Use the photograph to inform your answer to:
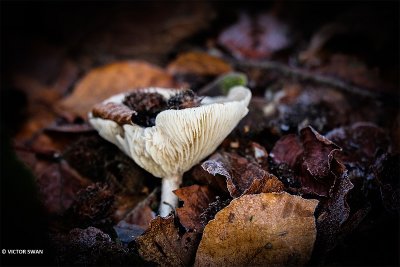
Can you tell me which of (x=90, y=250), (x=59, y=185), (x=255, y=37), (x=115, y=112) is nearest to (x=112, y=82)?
(x=59, y=185)

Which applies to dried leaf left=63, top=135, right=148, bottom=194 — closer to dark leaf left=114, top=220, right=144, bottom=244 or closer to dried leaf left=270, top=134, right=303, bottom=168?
dark leaf left=114, top=220, right=144, bottom=244

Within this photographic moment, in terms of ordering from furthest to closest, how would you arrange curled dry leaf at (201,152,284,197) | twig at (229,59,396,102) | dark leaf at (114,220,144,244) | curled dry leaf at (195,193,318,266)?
1. twig at (229,59,396,102)
2. dark leaf at (114,220,144,244)
3. curled dry leaf at (201,152,284,197)
4. curled dry leaf at (195,193,318,266)

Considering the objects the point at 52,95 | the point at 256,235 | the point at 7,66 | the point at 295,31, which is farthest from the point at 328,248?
the point at 7,66

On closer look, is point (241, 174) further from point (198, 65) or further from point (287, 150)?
point (198, 65)

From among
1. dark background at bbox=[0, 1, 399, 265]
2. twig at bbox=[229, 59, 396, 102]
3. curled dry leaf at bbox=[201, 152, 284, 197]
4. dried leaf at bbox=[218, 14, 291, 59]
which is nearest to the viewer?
curled dry leaf at bbox=[201, 152, 284, 197]

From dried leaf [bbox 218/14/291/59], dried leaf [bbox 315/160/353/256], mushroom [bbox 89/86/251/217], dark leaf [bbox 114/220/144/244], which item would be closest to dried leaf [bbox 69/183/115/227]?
dark leaf [bbox 114/220/144/244]

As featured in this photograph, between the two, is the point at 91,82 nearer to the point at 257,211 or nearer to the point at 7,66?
the point at 7,66
